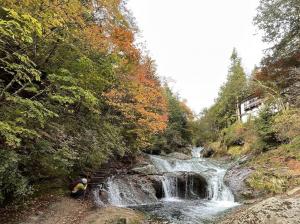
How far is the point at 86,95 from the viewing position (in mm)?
8297

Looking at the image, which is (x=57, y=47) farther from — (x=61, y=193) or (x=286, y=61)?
(x=286, y=61)

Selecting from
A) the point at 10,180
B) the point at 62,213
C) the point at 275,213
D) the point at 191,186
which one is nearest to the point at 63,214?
the point at 62,213

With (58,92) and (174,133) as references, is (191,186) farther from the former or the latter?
(174,133)

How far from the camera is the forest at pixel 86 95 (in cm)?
749

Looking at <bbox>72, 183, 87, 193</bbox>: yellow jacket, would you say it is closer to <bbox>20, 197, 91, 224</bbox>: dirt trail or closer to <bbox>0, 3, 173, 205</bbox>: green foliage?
<bbox>20, 197, 91, 224</bbox>: dirt trail

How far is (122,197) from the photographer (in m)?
13.7

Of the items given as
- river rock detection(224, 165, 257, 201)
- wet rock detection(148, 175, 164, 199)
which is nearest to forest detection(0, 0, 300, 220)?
river rock detection(224, 165, 257, 201)

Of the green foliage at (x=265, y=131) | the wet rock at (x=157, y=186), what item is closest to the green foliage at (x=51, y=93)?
the wet rock at (x=157, y=186)

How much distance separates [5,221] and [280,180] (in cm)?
1145

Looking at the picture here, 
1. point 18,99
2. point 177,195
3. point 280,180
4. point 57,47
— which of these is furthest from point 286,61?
point 18,99

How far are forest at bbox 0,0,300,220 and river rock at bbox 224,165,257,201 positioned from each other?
552 millimetres

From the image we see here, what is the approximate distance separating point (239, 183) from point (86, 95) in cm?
1098

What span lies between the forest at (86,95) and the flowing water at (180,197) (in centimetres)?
185

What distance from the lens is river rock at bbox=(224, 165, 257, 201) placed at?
1390 centimetres
